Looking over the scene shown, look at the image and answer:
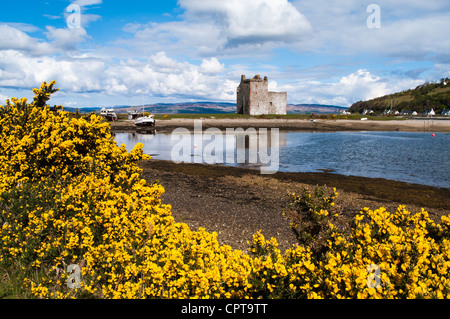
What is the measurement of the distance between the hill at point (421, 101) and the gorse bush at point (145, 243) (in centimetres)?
12178

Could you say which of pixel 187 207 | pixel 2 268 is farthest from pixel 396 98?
pixel 2 268

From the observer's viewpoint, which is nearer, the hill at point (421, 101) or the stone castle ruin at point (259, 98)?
the stone castle ruin at point (259, 98)

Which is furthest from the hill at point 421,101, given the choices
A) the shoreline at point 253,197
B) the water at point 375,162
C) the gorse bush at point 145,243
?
the gorse bush at point 145,243

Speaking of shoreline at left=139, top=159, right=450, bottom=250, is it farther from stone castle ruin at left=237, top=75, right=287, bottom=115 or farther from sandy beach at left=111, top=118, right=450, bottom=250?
stone castle ruin at left=237, top=75, right=287, bottom=115

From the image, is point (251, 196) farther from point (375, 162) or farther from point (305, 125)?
point (305, 125)

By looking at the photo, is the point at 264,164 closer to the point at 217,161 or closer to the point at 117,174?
the point at 217,161

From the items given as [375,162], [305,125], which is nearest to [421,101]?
[305,125]

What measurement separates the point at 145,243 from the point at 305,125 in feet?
246

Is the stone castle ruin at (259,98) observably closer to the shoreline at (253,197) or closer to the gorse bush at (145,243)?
the shoreline at (253,197)

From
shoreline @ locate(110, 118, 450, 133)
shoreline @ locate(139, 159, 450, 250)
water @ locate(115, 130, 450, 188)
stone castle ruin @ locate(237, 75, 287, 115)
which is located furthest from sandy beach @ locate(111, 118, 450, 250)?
stone castle ruin @ locate(237, 75, 287, 115)

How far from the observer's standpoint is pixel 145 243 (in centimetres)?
612

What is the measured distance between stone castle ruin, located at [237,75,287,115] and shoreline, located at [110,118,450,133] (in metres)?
8.36

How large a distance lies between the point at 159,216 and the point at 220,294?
98.9 inches

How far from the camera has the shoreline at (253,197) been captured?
1220 cm
